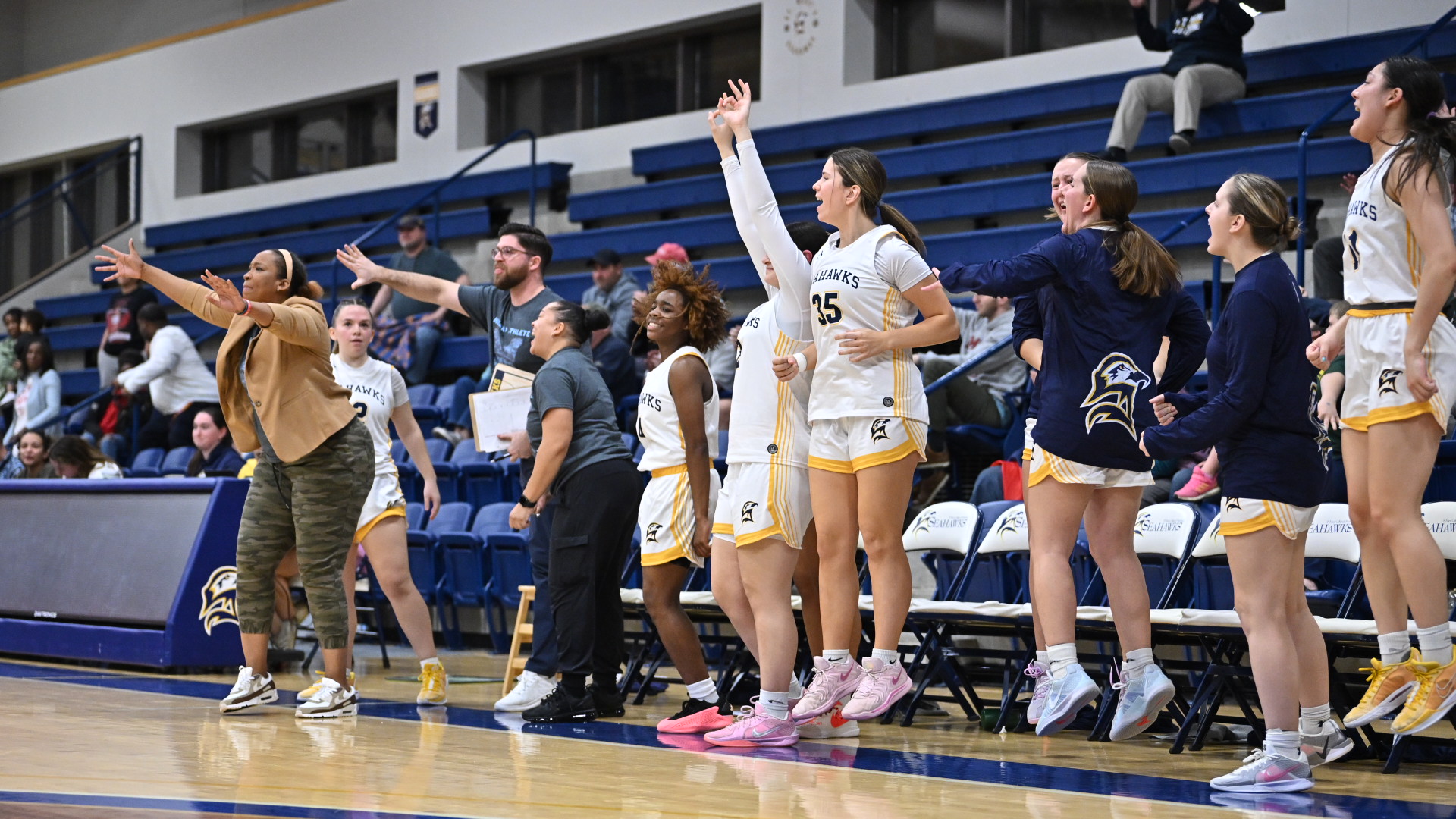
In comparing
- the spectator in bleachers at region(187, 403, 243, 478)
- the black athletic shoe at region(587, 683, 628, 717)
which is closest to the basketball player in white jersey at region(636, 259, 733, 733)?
the black athletic shoe at region(587, 683, 628, 717)

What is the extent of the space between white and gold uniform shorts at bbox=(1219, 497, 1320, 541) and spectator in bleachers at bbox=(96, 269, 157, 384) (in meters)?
10.6

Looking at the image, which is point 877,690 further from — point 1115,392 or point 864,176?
point 864,176

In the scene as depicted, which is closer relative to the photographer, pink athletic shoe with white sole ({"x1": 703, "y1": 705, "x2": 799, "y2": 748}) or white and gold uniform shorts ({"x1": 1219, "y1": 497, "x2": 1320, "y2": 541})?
white and gold uniform shorts ({"x1": 1219, "y1": 497, "x2": 1320, "y2": 541})

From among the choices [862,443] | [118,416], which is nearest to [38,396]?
[118,416]

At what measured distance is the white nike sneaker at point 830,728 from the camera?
4.97 meters

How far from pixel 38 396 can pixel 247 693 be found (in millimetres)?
7404

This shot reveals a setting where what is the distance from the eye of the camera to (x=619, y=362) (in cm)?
895

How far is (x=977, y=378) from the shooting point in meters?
7.96

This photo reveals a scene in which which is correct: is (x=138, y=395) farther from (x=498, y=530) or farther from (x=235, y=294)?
(x=235, y=294)

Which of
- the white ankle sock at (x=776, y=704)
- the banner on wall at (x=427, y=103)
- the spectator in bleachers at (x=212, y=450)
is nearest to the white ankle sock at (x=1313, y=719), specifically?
the white ankle sock at (x=776, y=704)

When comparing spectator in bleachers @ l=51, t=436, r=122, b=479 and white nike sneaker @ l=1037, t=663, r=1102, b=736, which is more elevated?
spectator in bleachers @ l=51, t=436, r=122, b=479

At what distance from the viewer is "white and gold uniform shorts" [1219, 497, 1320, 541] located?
3885 millimetres

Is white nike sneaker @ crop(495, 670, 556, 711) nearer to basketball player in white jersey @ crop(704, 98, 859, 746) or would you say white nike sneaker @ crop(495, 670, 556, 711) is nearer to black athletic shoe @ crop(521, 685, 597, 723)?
black athletic shoe @ crop(521, 685, 597, 723)

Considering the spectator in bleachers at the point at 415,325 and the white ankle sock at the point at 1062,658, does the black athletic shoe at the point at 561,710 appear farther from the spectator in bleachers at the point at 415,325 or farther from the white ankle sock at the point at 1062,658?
the spectator in bleachers at the point at 415,325
